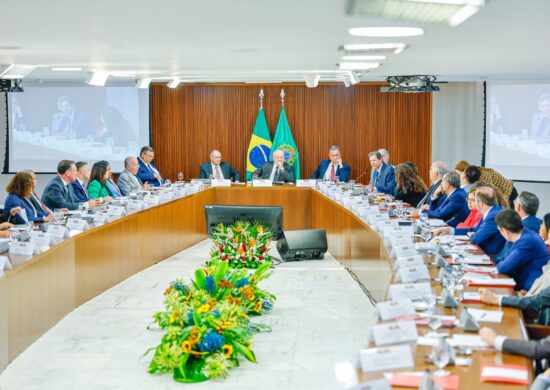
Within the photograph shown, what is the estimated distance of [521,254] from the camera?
5516mm

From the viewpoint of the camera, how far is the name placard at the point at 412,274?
5.02 m

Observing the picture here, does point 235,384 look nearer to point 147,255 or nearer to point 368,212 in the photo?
point 368,212

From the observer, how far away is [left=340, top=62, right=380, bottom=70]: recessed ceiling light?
959cm

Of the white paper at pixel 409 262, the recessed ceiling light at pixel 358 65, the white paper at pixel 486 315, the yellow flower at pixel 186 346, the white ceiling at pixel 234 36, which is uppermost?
the white ceiling at pixel 234 36

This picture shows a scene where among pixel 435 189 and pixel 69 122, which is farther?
pixel 69 122

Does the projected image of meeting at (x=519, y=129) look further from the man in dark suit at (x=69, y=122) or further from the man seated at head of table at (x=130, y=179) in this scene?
the man in dark suit at (x=69, y=122)

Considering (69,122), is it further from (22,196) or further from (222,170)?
(22,196)

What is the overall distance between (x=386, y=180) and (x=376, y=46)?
5102 mm

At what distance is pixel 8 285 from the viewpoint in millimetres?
5602

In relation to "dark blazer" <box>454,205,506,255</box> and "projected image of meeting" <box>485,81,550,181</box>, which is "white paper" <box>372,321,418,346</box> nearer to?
"dark blazer" <box>454,205,506,255</box>

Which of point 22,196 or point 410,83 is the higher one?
point 410,83

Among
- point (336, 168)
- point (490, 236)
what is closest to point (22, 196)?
point (490, 236)

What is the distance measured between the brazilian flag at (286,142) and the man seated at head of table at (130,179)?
3.69 meters

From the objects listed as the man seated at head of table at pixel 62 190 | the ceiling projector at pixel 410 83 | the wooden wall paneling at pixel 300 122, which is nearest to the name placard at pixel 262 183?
the ceiling projector at pixel 410 83
